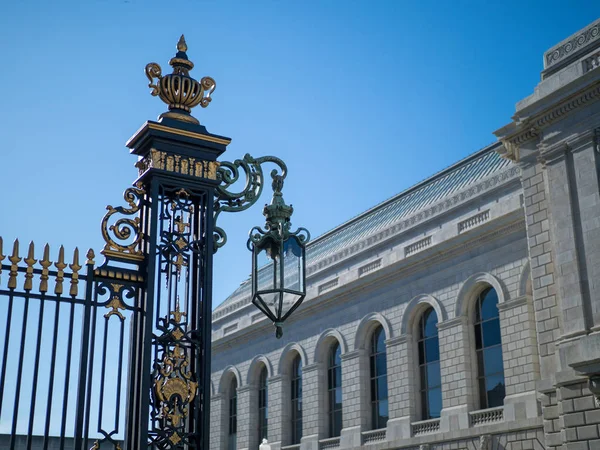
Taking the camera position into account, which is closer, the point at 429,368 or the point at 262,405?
the point at 429,368

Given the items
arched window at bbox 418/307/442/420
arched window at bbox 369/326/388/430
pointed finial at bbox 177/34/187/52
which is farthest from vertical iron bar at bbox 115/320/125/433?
arched window at bbox 369/326/388/430

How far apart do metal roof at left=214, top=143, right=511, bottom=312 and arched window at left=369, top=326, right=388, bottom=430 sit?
4791 mm

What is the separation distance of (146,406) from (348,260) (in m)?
28.3

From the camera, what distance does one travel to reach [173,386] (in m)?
7.75

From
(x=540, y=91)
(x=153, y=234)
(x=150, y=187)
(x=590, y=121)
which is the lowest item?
(x=153, y=234)

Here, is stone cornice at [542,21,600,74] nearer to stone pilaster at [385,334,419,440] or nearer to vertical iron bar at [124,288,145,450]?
stone pilaster at [385,334,419,440]

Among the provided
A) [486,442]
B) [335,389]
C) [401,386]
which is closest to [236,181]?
[486,442]

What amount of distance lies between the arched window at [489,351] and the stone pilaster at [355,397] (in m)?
5.92

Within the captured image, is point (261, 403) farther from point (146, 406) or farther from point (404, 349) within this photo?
point (146, 406)

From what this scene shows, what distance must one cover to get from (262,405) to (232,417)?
2.67 meters

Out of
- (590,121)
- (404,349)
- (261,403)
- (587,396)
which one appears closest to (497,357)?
(404,349)

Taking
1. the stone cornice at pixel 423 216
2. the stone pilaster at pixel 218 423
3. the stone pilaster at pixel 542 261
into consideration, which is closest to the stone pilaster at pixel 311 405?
the stone cornice at pixel 423 216

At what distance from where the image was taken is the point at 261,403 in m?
40.2

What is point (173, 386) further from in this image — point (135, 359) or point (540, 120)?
point (540, 120)
